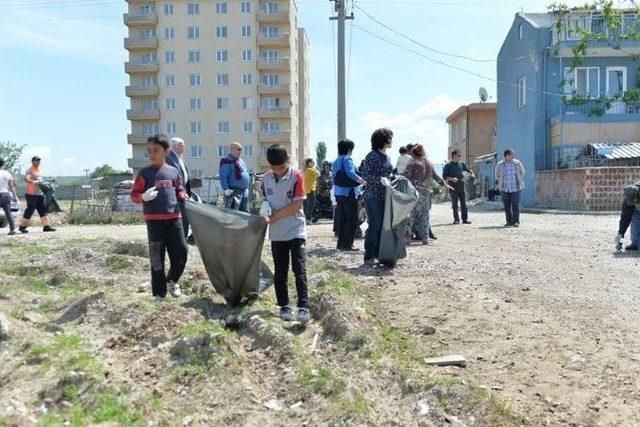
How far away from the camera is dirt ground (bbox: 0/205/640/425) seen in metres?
4.14

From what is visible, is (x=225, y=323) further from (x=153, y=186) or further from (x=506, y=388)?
(x=506, y=388)

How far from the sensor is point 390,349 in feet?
→ 17.1

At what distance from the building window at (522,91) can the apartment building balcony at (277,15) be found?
40.1 meters

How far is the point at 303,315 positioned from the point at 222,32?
65727 mm

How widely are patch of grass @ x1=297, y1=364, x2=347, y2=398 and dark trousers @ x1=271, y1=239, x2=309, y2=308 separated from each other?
1.30 metres

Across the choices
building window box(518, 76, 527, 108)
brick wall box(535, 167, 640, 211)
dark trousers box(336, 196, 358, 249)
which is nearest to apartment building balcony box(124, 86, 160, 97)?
building window box(518, 76, 527, 108)

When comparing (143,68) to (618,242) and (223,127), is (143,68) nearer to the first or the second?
(223,127)

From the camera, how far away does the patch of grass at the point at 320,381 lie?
14.1ft

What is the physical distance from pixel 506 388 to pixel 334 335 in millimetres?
1546

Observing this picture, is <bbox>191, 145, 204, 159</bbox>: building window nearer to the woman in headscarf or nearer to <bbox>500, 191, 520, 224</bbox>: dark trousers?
<bbox>500, 191, 520, 224</bbox>: dark trousers

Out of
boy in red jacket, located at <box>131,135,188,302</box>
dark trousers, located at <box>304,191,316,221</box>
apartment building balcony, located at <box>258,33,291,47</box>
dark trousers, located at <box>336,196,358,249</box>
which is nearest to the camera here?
boy in red jacket, located at <box>131,135,188,302</box>

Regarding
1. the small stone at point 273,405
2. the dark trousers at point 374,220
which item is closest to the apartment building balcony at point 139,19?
the dark trousers at point 374,220

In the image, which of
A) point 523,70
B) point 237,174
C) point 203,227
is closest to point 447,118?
point 523,70

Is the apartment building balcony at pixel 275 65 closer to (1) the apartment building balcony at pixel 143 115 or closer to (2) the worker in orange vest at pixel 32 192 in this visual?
(1) the apartment building balcony at pixel 143 115
